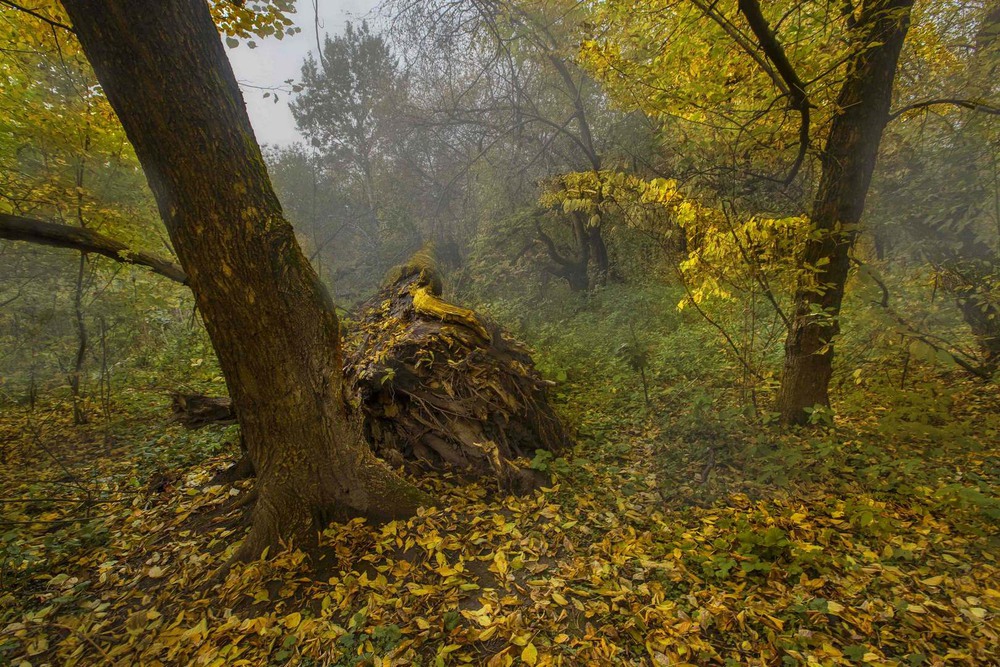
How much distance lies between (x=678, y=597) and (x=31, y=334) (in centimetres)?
1014

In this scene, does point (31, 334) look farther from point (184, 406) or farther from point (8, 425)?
point (184, 406)

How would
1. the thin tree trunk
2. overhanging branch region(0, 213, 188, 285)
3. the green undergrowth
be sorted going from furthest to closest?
the thin tree trunk, overhanging branch region(0, 213, 188, 285), the green undergrowth

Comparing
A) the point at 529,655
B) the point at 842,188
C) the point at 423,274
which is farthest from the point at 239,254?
the point at 842,188

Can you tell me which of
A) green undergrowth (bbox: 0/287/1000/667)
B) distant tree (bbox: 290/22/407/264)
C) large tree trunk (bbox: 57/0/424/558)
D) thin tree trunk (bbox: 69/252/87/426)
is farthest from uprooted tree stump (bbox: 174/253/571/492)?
distant tree (bbox: 290/22/407/264)

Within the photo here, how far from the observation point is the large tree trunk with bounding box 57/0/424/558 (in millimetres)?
2096

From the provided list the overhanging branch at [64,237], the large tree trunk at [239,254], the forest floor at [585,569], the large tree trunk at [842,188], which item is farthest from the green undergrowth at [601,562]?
the overhanging branch at [64,237]

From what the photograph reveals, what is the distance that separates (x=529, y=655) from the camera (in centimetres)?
203

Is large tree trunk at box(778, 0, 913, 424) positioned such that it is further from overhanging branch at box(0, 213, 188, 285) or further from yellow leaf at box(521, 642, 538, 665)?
overhanging branch at box(0, 213, 188, 285)

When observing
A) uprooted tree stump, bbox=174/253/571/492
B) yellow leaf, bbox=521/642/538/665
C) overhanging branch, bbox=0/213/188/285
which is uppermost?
overhanging branch, bbox=0/213/188/285

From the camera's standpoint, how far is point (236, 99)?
236cm

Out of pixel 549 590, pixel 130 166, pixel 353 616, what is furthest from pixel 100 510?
pixel 130 166

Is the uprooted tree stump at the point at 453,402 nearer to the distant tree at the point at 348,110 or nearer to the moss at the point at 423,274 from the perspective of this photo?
the moss at the point at 423,274

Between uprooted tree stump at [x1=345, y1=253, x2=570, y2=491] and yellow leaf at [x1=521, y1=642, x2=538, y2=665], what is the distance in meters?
1.60

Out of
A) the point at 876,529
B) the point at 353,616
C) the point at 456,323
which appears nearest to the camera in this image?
the point at 353,616
